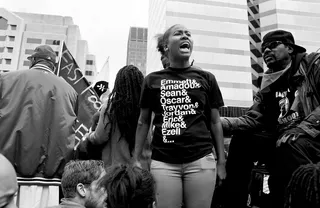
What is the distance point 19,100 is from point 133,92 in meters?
1.03

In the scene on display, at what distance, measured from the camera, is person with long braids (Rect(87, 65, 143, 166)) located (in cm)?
236

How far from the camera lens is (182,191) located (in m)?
1.85

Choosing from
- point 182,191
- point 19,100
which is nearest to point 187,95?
point 182,191

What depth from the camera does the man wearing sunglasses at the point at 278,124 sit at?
1779mm

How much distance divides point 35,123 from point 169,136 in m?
1.30

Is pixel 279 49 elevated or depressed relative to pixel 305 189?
elevated

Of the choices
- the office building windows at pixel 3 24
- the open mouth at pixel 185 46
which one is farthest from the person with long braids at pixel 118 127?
the office building windows at pixel 3 24

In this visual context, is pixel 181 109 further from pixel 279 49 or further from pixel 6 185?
pixel 6 185

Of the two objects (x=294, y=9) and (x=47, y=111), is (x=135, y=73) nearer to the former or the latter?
(x=47, y=111)

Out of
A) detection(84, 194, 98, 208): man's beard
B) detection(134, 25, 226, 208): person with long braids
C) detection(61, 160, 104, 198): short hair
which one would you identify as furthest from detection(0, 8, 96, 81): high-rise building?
detection(84, 194, 98, 208): man's beard

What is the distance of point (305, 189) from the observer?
4.63 feet

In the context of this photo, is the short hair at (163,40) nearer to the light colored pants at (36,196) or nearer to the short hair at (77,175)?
the short hair at (77,175)

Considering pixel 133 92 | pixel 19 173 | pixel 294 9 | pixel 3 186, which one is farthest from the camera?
pixel 294 9

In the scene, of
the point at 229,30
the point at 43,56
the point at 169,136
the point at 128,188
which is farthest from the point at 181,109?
the point at 229,30
